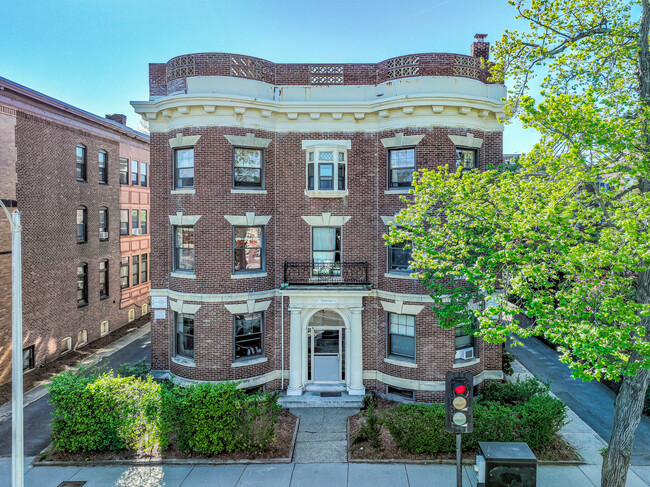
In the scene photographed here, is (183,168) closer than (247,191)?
No

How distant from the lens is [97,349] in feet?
63.8

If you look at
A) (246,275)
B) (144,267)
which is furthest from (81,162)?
(246,275)

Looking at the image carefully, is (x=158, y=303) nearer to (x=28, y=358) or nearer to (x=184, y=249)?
(x=184, y=249)

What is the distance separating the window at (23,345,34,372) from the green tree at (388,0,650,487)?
601 inches

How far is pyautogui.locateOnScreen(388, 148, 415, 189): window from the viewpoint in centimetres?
1359

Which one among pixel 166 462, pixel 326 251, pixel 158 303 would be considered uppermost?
pixel 326 251

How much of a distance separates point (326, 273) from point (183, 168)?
19.7ft

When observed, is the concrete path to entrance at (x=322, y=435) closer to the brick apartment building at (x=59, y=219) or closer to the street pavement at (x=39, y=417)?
the street pavement at (x=39, y=417)

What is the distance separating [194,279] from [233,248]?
1646 mm

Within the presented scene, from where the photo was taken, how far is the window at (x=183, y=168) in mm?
13773

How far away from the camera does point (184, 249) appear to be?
46.2 ft

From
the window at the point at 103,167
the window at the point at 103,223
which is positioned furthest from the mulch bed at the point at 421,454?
the window at the point at 103,167

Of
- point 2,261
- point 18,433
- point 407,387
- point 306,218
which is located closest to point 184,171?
point 306,218

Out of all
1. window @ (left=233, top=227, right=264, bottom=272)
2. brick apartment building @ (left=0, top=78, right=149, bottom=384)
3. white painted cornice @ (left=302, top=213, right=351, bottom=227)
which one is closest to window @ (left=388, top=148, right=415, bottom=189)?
white painted cornice @ (left=302, top=213, right=351, bottom=227)
